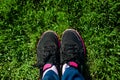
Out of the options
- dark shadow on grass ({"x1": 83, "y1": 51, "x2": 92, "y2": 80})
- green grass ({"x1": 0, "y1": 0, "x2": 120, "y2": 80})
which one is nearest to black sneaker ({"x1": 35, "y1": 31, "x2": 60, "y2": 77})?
green grass ({"x1": 0, "y1": 0, "x2": 120, "y2": 80})

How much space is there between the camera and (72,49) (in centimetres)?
416

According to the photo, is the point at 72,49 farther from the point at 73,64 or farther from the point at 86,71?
the point at 86,71

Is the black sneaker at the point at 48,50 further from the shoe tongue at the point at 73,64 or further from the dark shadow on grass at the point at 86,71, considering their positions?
the dark shadow on grass at the point at 86,71

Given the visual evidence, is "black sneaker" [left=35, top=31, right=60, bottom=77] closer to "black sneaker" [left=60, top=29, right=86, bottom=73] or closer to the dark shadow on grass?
"black sneaker" [left=60, top=29, right=86, bottom=73]

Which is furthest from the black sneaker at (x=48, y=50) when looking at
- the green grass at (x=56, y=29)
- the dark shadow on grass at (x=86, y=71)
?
the dark shadow on grass at (x=86, y=71)

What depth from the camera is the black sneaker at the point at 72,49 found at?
4113mm

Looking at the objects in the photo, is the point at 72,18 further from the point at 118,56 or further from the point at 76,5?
the point at 118,56

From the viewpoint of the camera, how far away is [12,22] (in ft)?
14.0

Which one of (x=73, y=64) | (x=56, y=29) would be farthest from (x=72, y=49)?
(x=56, y=29)

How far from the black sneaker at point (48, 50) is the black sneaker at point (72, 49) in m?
0.07

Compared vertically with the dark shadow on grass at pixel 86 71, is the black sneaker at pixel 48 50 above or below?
above

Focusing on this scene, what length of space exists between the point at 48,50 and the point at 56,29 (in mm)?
266

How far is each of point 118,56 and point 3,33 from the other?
137 centimetres

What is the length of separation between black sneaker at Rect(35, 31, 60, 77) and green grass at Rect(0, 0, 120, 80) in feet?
0.22
